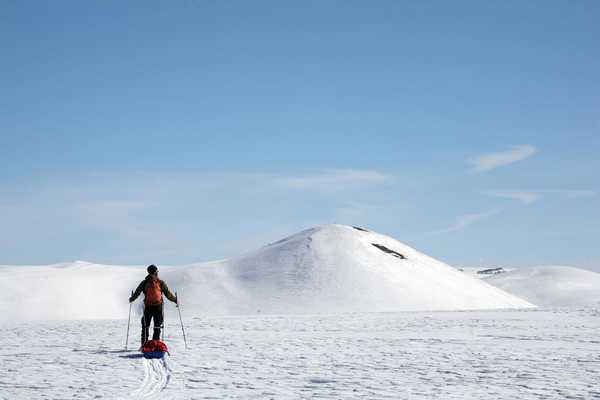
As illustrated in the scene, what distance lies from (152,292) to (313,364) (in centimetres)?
457

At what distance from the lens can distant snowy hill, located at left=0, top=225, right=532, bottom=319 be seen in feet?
170

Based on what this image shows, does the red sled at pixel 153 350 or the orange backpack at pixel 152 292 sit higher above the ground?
the orange backpack at pixel 152 292

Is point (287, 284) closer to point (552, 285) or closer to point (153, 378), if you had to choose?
point (153, 378)

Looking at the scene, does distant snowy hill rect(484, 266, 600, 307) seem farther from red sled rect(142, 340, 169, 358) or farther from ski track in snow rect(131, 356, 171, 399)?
ski track in snow rect(131, 356, 171, 399)

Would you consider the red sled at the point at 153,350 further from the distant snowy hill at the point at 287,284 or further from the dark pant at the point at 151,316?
the distant snowy hill at the point at 287,284

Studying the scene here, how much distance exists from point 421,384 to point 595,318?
2118 centimetres

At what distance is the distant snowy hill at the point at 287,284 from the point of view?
2044 inches

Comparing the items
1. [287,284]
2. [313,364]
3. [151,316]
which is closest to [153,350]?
[151,316]

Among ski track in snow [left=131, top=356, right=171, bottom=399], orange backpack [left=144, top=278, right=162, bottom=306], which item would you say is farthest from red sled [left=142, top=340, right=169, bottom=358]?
orange backpack [left=144, top=278, right=162, bottom=306]

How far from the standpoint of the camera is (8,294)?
2154 inches

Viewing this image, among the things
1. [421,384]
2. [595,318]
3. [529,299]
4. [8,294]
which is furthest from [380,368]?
[529,299]

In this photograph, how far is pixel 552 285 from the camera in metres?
115

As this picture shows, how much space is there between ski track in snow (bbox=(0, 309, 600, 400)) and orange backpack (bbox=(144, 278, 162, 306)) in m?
1.35

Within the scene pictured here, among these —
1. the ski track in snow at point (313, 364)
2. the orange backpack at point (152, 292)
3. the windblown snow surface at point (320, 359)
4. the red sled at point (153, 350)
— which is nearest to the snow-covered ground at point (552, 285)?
the windblown snow surface at point (320, 359)
